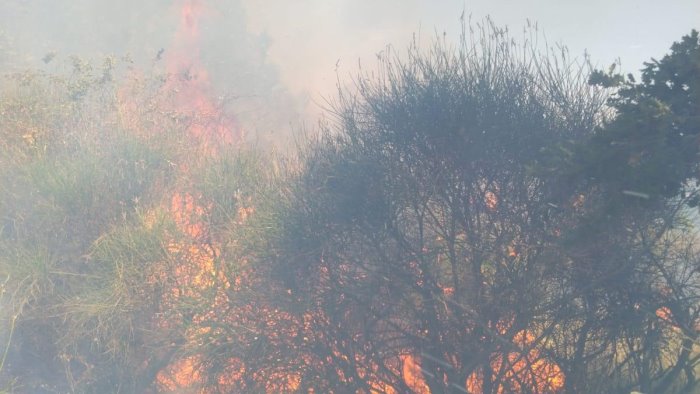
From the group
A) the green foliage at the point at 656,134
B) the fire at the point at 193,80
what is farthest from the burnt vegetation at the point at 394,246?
the fire at the point at 193,80

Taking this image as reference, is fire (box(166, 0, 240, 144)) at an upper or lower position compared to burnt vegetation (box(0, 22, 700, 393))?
upper

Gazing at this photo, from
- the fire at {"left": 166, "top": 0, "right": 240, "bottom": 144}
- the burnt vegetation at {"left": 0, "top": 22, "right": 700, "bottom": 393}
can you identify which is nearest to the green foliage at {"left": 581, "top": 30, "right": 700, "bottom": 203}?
the burnt vegetation at {"left": 0, "top": 22, "right": 700, "bottom": 393}

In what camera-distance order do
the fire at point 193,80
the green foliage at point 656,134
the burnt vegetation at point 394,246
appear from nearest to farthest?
1. the green foliage at point 656,134
2. the burnt vegetation at point 394,246
3. the fire at point 193,80

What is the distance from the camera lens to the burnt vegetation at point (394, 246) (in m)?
8.61

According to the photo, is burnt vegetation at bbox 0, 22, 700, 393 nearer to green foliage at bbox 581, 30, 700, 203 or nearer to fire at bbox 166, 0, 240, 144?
green foliage at bbox 581, 30, 700, 203

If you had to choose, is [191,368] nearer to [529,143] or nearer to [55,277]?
[55,277]

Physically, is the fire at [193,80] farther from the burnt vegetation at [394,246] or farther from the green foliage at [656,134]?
the green foliage at [656,134]

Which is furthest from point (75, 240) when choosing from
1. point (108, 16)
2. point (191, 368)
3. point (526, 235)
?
point (108, 16)

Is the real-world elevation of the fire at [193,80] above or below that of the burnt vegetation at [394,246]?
above

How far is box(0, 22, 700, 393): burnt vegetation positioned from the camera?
28.2 feet

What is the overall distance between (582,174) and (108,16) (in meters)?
39.9

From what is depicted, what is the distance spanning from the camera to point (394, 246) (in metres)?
10.5

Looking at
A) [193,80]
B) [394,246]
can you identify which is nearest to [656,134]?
[394,246]

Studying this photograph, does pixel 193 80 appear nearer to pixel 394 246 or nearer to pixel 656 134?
pixel 394 246
